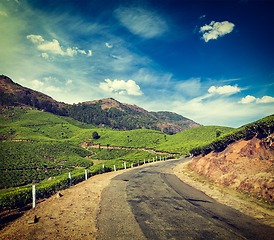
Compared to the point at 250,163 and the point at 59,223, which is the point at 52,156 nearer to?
the point at 59,223

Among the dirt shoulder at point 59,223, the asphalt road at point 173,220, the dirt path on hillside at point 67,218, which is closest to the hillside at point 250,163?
the dirt path on hillside at point 67,218

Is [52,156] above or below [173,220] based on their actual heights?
below

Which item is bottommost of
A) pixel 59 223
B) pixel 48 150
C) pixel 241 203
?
pixel 48 150

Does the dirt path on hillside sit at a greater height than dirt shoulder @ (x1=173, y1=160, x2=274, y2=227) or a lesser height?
greater

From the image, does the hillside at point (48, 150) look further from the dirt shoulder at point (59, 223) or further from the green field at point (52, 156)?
the dirt shoulder at point (59, 223)

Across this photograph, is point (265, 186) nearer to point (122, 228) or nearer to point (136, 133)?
point (122, 228)

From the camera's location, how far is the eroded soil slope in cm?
906

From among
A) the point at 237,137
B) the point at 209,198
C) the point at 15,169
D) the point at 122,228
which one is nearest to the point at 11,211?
the point at 122,228

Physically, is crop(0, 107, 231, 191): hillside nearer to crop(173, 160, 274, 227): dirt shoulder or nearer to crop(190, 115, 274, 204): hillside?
crop(190, 115, 274, 204): hillside

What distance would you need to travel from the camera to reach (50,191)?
1095 centimetres

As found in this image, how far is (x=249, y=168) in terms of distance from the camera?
35.9 ft

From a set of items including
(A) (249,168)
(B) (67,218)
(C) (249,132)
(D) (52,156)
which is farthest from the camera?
(D) (52,156)

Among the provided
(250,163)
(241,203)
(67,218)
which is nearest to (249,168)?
(250,163)

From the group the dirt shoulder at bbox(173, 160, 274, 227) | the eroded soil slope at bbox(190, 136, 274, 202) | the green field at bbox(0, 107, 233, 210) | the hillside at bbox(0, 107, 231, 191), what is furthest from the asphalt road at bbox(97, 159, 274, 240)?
the hillside at bbox(0, 107, 231, 191)
